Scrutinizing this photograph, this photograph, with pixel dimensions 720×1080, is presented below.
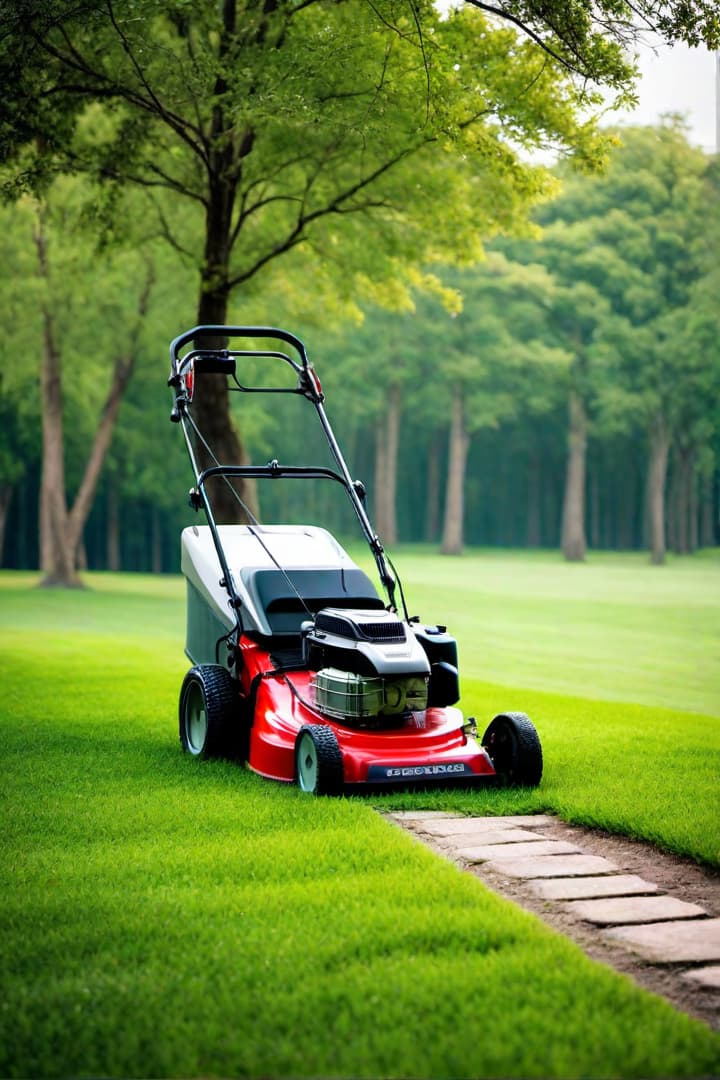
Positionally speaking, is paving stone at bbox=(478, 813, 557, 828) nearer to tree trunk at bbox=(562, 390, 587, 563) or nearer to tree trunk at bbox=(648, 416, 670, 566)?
tree trunk at bbox=(648, 416, 670, 566)

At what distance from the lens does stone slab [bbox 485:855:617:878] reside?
5273mm

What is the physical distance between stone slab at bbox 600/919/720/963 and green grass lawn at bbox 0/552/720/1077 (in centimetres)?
30

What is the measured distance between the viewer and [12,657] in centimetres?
1441

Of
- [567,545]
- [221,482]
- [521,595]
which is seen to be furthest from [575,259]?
[221,482]

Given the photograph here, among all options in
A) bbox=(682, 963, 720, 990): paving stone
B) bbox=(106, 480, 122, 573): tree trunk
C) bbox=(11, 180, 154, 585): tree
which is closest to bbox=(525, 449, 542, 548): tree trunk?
bbox=(106, 480, 122, 573): tree trunk

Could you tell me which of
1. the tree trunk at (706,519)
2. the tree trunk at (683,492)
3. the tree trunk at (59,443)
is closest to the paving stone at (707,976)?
the tree trunk at (59,443)

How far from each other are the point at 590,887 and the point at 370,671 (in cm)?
190

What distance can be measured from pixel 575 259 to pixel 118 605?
82.3ft

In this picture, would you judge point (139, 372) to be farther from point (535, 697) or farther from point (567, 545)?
point (535, 697)

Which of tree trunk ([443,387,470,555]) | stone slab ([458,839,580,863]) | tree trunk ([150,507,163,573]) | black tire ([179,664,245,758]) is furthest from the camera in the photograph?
tree trunk ([150,507,163,573])

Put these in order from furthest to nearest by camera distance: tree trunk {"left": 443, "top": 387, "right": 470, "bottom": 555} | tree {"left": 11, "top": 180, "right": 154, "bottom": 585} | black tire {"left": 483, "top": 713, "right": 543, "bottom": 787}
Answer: tree trunk {"left": 443, "top": 387, "right": 470, "bottom": 555} → tree {"left": 11, "top": 180, "right": 154, "bottom": 585} → black tire {"left": 483, "top": 713, "right": 543, "bottom": 787}

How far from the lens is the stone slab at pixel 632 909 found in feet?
15.3

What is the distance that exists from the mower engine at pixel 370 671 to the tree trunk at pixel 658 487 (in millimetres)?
35166

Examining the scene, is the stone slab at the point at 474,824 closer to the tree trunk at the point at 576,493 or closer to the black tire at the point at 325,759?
the black tire at the point at 325,759
